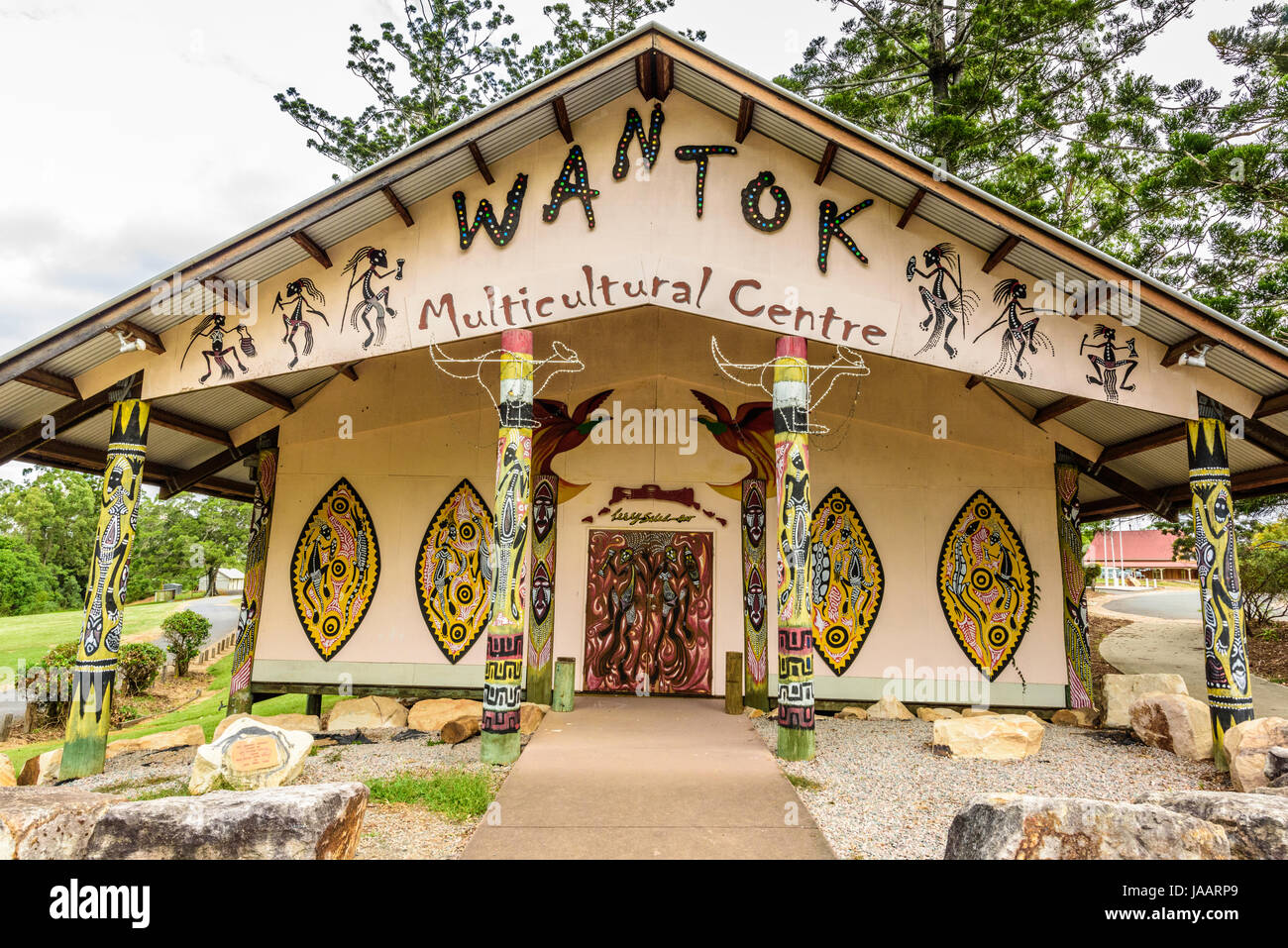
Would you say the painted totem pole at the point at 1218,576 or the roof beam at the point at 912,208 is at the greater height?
the roof beam at the point at 912,208

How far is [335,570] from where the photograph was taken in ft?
35.8

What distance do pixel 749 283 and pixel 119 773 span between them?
317 inches

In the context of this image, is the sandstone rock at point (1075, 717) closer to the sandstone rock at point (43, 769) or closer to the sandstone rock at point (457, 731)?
the sandstone rock at point (457, 731)

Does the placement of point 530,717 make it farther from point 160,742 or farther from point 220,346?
point 220,346

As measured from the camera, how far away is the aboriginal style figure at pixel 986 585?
1063 cm

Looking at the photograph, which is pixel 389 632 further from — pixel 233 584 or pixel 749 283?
pixel 233 584

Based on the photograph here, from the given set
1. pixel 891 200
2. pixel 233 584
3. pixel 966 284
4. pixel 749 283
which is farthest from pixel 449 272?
pixel 233 584

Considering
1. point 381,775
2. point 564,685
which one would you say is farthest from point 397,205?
point 564,685

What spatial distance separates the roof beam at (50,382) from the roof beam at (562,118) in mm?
5750

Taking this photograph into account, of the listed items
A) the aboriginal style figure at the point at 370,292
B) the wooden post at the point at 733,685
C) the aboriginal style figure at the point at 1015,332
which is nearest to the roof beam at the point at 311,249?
the aboriginal style figure at the point at 370,292

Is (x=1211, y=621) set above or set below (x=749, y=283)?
below

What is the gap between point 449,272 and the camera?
7680 millimetres

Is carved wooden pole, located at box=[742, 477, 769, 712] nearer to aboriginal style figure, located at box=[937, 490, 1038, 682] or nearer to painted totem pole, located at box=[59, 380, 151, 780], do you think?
aboriginal style figure, located at box=[937, 490, 1038, 682]

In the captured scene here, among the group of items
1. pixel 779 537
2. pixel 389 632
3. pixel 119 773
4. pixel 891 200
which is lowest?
pixel 119 773
